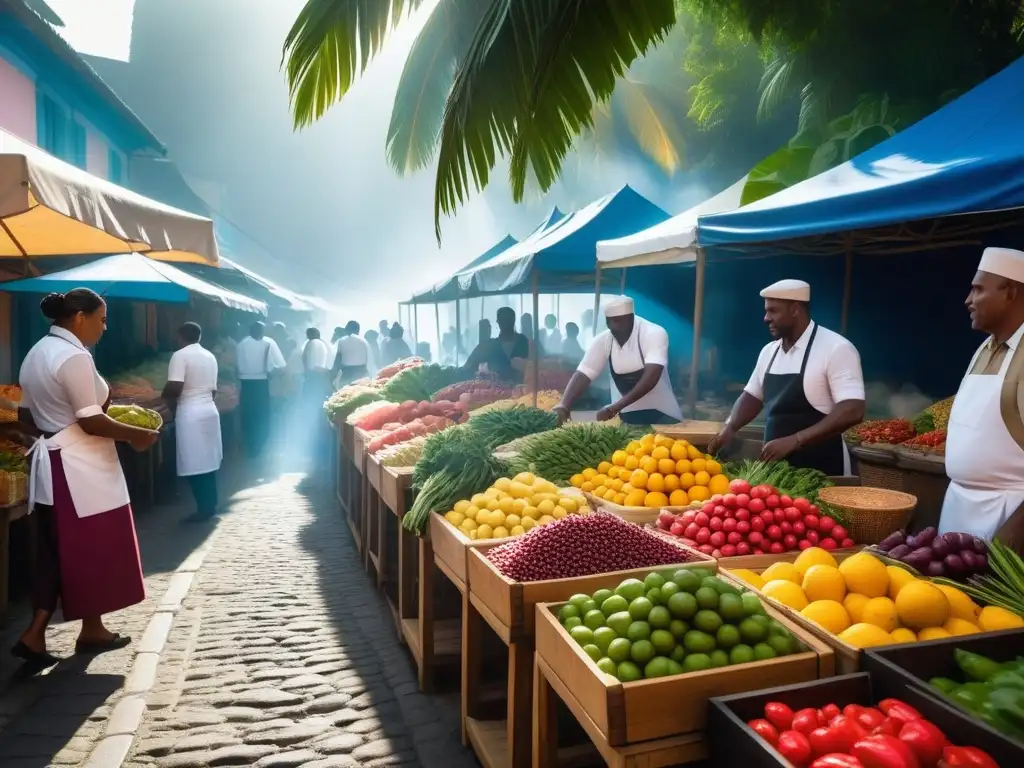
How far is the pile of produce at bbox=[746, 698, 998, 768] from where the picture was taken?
5.67ft

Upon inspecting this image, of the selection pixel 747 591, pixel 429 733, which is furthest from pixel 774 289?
pixel 429 733

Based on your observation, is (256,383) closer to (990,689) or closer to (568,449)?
(568,449)

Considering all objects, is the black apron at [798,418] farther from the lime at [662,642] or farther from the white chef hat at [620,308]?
the lime at [662,642]

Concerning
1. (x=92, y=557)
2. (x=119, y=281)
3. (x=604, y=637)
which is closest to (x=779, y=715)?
(x=604, y=637)

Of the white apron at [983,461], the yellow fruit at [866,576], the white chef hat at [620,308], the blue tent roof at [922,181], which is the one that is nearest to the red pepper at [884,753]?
the yellow fruit at [866,576]

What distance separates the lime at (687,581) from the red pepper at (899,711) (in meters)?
0.58

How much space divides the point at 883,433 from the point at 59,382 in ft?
19.4

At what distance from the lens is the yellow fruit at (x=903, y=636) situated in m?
2.34

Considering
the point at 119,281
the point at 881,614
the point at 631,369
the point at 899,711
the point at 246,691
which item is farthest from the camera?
the point at 119,281

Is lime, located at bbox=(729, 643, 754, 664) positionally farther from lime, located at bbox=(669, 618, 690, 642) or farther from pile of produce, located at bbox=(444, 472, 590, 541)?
pile of produce, located at bbox=(444, 472, 590, 541)

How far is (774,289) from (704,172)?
15.8 m

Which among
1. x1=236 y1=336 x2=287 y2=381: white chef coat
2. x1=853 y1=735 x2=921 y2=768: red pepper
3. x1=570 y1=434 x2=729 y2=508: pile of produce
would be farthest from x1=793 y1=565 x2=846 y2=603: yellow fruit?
x1=236 y1=336 x2=287 y2=381: white chef coat

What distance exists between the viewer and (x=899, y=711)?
1937 millimetres

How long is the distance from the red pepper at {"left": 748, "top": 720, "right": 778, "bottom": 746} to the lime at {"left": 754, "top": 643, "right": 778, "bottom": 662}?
0.29 meters
